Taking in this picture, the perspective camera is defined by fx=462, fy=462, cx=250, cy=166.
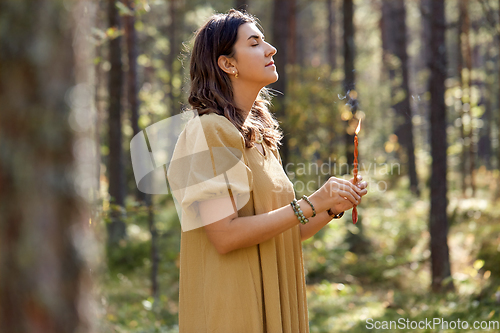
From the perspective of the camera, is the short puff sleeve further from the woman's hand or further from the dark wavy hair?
the woman's hand

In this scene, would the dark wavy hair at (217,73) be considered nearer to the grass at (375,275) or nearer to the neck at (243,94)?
the neck at (243,94)

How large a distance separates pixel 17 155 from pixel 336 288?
7.03m

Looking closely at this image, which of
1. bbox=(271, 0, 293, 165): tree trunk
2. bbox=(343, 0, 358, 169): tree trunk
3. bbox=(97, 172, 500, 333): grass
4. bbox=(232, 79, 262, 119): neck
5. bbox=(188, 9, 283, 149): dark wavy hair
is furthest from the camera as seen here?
bbox=(343, 0, 358, 169): tree trunk

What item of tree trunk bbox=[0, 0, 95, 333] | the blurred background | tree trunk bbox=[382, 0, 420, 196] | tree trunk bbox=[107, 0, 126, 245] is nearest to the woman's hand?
the blurred background

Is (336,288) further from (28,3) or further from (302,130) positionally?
(28,3)

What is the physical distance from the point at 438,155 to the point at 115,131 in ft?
20.6

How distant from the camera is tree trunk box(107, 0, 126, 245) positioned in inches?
335

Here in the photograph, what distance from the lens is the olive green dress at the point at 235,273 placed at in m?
1.88

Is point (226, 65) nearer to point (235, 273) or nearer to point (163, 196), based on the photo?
point (235, 273)

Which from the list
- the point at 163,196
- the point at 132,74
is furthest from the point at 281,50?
the point at 163,196

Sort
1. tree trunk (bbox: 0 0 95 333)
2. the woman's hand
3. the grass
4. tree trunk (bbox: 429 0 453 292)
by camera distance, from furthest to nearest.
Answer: tree trunk (bbox: 429 0 453 292) < the grass < the woman's hand < tree trunk (bbox: 0 0 95 333)

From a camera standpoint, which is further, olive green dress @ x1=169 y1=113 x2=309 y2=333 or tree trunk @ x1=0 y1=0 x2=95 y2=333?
olive green dress @ x1=169 y1=113 x2=309 y2=333

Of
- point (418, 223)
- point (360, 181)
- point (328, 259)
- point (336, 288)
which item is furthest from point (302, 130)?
point (360, 181)

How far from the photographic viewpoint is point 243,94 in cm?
213
